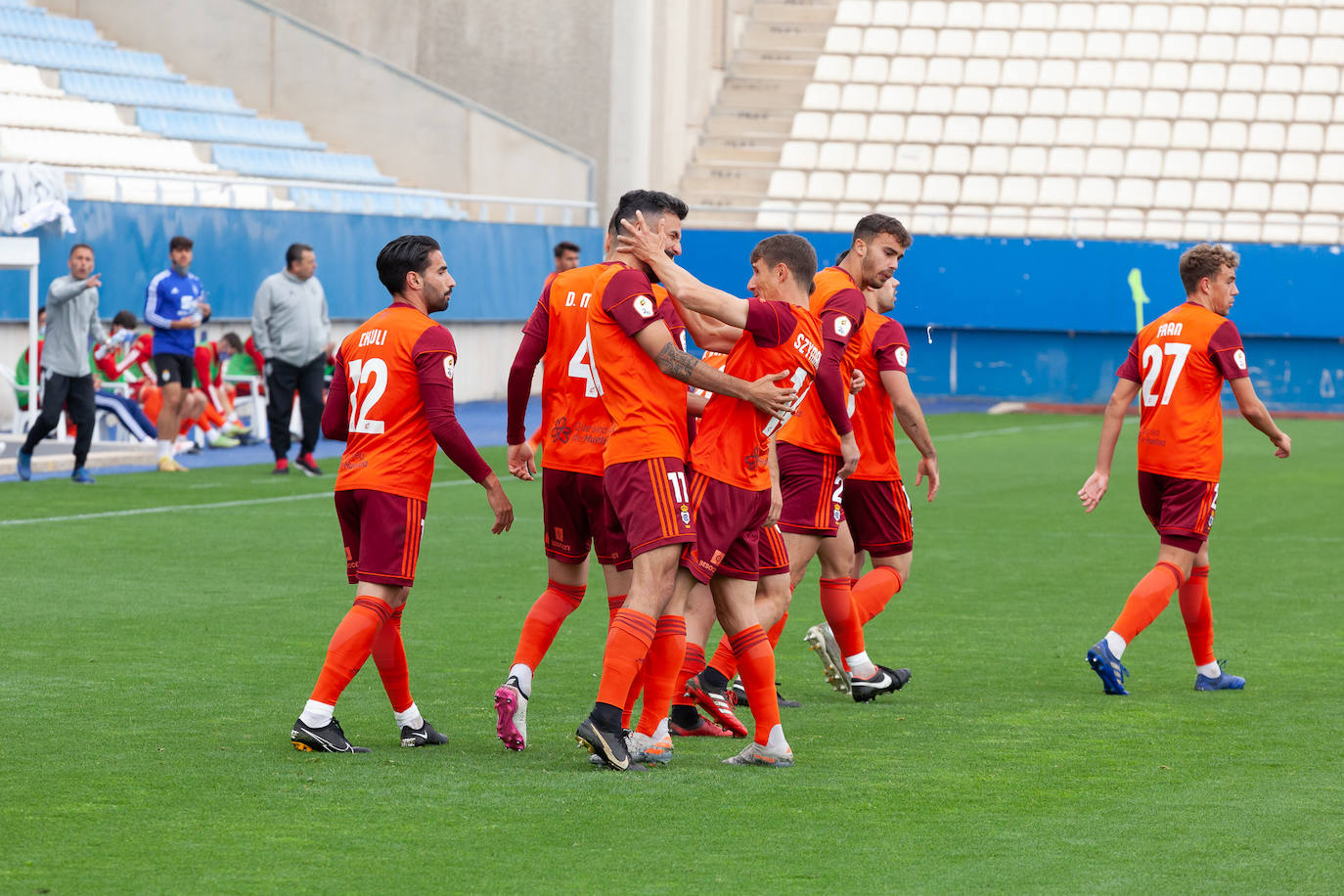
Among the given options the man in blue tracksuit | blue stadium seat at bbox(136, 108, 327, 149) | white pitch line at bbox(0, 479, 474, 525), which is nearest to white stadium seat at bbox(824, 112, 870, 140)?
blue stadium seat at bbox(136, 108, 327, 149)

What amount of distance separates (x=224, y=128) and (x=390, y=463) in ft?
74.9

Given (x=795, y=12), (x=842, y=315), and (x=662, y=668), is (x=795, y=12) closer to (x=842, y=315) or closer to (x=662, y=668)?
(x=842, y=315)

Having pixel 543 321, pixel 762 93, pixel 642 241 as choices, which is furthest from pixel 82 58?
pixel 642 241

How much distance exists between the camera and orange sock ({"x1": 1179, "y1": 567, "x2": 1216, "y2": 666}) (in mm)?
8250

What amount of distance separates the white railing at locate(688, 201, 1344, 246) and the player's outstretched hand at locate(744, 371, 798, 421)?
25408 mm

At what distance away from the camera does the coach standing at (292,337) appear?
55.2 feet

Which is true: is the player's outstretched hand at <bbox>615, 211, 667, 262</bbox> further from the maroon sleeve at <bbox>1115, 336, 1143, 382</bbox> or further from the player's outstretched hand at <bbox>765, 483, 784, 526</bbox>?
the maroon sleeve at <bbox>1115, 336, 1143, 382</bbox>

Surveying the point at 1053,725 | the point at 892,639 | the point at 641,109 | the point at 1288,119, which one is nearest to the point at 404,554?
the point at 1053,725

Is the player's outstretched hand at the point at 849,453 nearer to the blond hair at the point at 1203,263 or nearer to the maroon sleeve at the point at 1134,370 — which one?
the maroon sleeve at the point at 1134,370

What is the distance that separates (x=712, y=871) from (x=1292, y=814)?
193cm

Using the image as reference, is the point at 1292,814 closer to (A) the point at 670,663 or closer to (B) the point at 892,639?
(A) the point at 670,663

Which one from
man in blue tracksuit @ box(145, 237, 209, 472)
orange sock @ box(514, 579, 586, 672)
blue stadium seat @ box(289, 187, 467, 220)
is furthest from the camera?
blue stadium seat @ box(289, 187, 467, 220)

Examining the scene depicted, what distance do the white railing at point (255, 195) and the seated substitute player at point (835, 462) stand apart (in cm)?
1455

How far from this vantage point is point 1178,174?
33.8 metres
